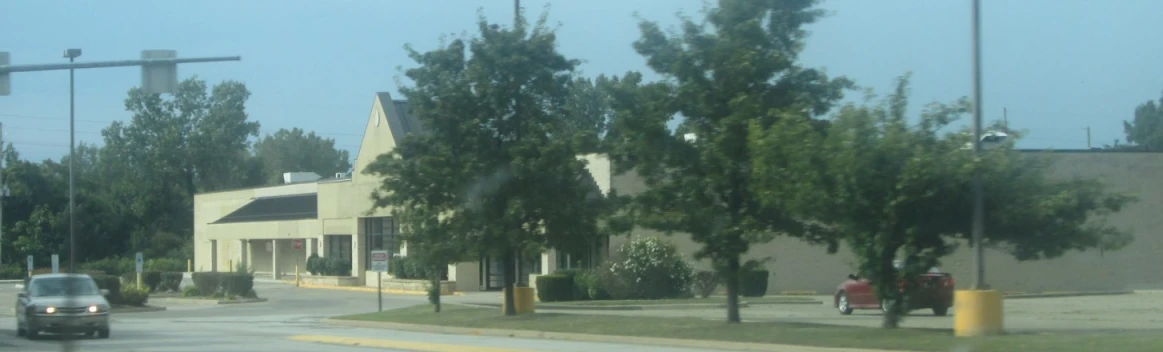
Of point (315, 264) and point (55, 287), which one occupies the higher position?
point (55, 287)

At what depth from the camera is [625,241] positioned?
140 ft

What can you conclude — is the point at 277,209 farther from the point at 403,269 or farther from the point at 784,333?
the point at 784,333

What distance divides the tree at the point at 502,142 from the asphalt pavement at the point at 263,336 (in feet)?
10.2

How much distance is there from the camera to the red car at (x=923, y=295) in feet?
103

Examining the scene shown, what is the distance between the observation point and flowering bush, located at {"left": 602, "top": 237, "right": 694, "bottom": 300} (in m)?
41.0

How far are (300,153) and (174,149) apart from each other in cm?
3494

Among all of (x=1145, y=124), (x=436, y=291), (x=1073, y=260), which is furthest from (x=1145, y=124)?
(x=436, y=291)

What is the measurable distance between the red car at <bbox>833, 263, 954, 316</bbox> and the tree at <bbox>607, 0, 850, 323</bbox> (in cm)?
605

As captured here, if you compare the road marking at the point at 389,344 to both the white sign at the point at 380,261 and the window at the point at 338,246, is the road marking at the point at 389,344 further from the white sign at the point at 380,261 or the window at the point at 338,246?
the window at the point at 338,246

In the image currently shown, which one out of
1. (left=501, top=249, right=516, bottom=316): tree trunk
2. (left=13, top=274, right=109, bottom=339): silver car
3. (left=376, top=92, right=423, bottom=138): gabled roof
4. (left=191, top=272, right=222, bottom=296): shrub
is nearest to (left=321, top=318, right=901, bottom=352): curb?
(left=501, top=249, right=516, bottom=316): tree trunk

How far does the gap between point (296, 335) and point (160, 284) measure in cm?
2869

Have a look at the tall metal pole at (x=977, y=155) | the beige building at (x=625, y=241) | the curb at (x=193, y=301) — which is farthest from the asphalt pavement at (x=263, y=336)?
the tall metal pole at (x=977, y=155)

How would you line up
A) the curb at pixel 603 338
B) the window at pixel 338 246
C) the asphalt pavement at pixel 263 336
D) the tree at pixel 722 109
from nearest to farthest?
the curb at pixel 603 338 → the asphalt pavement at pixel 263 336 → the tree at pixel 722 109 → the window at pixel 338 246

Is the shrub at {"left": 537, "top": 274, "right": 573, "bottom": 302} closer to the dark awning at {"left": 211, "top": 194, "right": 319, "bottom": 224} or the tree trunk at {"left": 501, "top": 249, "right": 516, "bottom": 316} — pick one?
the tree trunk at {"left": 501, "top": 249, "right": 516, "bottom": 316}
